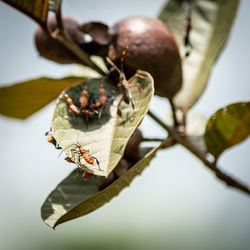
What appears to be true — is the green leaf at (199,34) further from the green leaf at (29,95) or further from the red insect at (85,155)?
the red insect at (85,155)

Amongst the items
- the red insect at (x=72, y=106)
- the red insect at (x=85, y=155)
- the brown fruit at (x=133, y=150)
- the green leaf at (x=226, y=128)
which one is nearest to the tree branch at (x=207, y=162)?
the green leaf at (x=226, y=128)

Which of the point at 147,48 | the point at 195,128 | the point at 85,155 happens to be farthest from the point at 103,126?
the point at 195,128

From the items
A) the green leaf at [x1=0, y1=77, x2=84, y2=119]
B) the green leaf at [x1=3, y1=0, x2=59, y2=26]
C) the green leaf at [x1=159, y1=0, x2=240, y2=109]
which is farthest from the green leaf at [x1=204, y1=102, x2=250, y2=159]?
the green leaf at [x1=3, y1=0, x2=59, y2=26]

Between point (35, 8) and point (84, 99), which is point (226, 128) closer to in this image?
point (84, 99)

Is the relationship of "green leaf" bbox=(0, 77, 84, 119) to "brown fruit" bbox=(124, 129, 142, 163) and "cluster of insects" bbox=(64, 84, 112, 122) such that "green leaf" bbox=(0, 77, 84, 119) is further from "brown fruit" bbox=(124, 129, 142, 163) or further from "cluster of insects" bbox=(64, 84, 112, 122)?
"brown fruit" bbox=(124, 129, 142, 163)

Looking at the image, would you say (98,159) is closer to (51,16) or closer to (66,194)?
(66,194)

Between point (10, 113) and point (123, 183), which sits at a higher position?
point (123, 183)

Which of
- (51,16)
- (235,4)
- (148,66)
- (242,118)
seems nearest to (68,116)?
(148,66)
